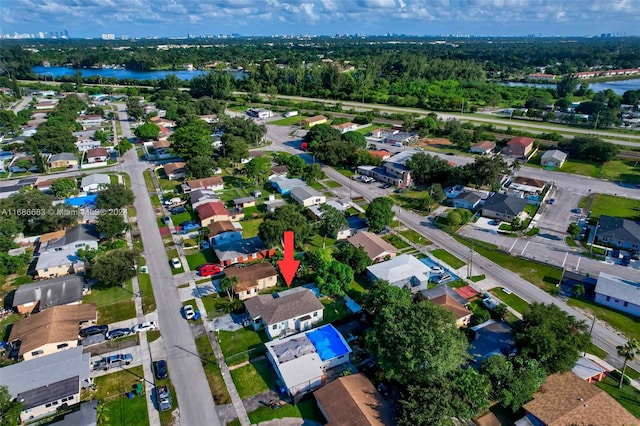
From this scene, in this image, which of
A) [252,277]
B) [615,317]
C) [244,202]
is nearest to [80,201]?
[244,202]

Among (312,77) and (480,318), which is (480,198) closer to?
(480,318)

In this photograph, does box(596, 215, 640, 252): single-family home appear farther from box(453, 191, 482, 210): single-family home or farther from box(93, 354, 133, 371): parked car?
box(93, 354, 133, 371): parked car

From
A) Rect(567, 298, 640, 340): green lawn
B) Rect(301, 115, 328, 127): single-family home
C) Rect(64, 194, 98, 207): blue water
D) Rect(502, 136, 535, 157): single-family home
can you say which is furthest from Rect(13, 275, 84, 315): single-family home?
Rect(502, 136, 535, 157): single-family home

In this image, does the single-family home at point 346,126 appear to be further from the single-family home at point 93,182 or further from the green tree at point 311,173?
the single-family home at point 93,182

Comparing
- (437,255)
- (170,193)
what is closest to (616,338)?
(437,255)

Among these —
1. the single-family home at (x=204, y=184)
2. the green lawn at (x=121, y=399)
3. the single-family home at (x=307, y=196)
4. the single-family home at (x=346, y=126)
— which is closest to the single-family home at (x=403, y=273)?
the single-family home at (x=307, y=196)

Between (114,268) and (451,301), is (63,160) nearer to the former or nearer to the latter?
(114,268)
